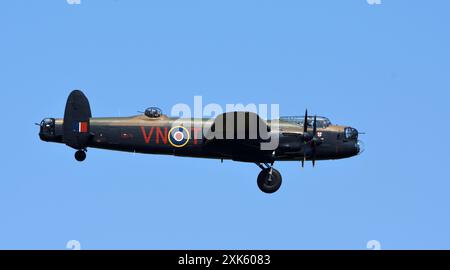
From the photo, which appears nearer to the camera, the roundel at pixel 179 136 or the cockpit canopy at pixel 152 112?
the roundel at pixel 179 136

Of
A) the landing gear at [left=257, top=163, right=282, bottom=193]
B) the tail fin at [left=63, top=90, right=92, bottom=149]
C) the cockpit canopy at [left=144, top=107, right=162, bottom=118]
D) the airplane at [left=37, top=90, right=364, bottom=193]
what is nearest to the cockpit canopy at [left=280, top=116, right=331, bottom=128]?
the airplane at [left=37, top=90, right=364, bottom=193]

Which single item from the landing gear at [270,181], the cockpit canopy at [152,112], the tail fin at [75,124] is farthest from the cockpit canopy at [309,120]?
the tail fin at [75,124]

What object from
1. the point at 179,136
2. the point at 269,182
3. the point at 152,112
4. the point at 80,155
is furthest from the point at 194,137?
the point at 80,155

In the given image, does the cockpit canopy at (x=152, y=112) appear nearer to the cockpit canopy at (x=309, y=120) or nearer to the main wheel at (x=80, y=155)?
the main wheel at (x=80, y=155)

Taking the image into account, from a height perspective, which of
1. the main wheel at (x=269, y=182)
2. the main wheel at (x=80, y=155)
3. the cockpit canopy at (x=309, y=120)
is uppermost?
the cockpit canopy at (x=309, y=120)

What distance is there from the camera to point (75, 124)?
132 ft

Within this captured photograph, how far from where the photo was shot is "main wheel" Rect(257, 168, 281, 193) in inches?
1613

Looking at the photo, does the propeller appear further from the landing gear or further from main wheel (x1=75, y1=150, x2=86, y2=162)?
main wheel (x1=75, y1=150, x2=86, y2=162)

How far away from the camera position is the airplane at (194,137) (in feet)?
132

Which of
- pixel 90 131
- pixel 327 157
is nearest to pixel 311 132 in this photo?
pixel 327 157

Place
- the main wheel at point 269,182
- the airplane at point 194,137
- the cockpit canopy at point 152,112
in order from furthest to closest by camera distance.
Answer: the main wheel at point 269,182 → the cockpit canopy at point 152,112 → the airplane at point 194,137

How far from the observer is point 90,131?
1594 inches

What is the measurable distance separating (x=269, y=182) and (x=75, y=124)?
770 cm
